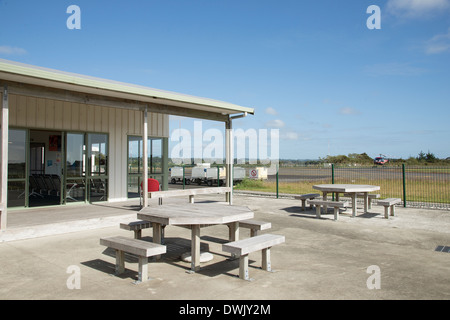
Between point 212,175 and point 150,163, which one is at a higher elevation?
point 150,163

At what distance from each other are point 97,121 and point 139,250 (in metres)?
7.51

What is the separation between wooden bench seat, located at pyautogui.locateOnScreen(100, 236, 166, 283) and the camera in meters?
4.18

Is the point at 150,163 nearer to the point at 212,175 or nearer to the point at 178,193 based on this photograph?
the point at 178,193

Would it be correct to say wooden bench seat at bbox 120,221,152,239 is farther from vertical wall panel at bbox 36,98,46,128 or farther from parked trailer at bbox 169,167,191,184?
parked trailer at bbox 169,167,191,184

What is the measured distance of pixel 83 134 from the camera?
1046 cm

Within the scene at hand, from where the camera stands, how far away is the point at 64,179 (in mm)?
10047

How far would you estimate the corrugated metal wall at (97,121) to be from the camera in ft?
29.9

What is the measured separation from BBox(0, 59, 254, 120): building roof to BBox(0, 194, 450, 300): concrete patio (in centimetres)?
284

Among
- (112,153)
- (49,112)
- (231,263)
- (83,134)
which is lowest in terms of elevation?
(231,263)

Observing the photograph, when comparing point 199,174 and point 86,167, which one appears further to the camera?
point 199,174

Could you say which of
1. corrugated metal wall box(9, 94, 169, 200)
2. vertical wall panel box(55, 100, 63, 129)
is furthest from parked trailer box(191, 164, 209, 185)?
vertical wall panel box(55, 100, 63, 129)

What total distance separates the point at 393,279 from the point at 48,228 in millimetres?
6327

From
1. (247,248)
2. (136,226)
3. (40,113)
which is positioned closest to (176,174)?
(40,113)

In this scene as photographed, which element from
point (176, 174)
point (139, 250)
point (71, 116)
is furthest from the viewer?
point (176, 174)
